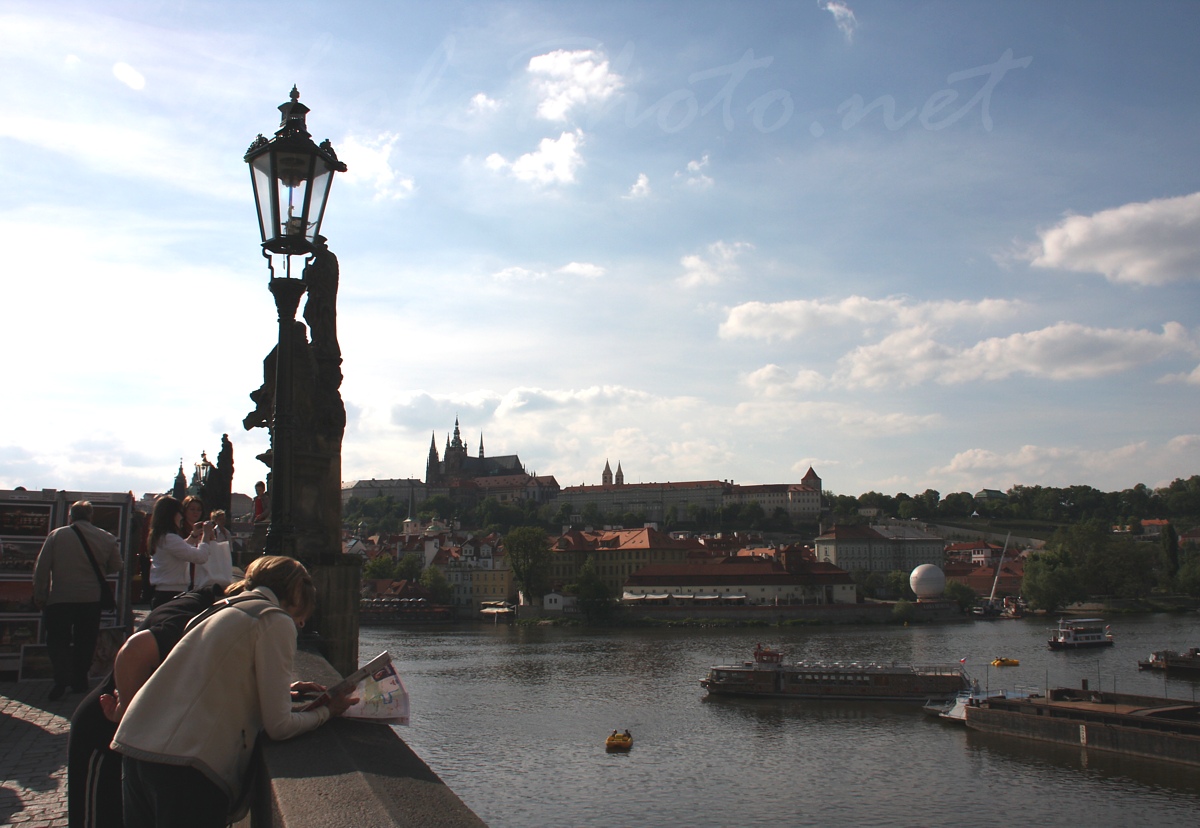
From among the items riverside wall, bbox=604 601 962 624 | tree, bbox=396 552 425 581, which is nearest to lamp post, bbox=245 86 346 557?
riverside wall, bbox=604 601 962 624

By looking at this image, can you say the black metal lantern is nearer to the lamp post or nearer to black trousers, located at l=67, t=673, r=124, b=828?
the lamp post

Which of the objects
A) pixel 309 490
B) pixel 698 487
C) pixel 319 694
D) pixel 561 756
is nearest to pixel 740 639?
pixel 561 756

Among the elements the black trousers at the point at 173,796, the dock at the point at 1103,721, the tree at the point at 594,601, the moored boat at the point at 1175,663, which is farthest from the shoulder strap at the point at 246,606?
the tree at the point at 594,601

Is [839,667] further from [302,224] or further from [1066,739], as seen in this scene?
[302,224]

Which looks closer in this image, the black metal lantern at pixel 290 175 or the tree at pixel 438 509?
the black metal lantern at pixel 290 175

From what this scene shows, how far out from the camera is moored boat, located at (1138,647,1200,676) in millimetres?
45031

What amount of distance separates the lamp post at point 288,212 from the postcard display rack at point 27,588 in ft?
12.4

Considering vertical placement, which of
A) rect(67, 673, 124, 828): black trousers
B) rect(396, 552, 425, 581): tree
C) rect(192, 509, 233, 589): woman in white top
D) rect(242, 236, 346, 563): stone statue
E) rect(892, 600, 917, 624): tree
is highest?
rect(242, 236, 346, 563): stone statue

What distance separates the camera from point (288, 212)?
6977 mm

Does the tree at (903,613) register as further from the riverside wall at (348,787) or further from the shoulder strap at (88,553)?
the riverside wall at (348,787)

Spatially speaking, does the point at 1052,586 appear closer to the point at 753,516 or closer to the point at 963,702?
the point at 963,702

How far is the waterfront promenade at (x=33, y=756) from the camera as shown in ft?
17.3

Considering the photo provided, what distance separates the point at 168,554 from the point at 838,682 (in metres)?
36.9

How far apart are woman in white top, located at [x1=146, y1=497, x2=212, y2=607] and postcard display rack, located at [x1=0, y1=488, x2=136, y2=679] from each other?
288 centimetres
